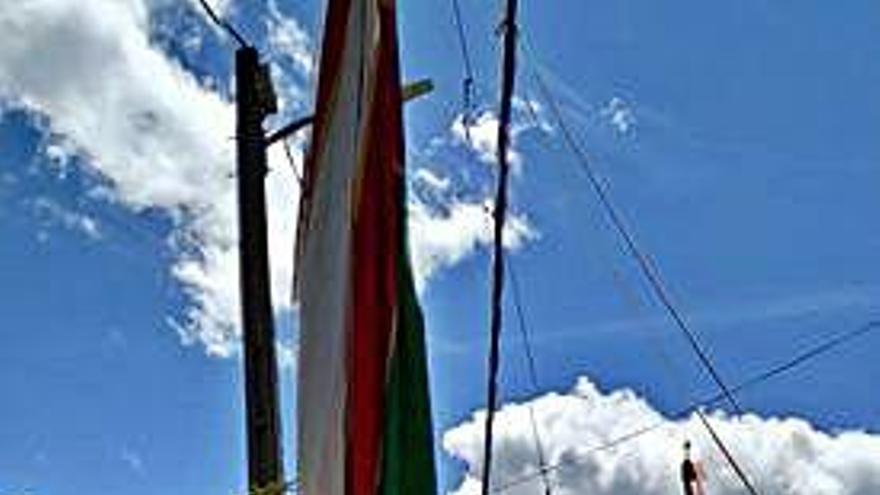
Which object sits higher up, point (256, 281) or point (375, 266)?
point (256, 281)

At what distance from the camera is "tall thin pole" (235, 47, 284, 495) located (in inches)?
282

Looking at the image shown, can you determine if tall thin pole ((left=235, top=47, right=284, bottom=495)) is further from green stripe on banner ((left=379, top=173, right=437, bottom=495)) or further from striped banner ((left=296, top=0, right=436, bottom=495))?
green stripe on banner ((left=379, top=173, right=437, bottom=495))

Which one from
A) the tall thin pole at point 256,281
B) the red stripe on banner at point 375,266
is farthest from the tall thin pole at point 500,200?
the tall thin pole at point 256,281

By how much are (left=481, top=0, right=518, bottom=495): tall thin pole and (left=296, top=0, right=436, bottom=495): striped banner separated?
0.29m

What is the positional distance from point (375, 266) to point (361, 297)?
83mm

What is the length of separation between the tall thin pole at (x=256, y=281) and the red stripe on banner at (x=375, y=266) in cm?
292

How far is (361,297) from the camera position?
3.93 meters

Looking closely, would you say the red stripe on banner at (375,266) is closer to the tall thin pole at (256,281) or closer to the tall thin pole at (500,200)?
the tall thin pole at (500,200)

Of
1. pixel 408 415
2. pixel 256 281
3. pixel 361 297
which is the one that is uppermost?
pixel 256 281

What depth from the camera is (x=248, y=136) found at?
25.5ft

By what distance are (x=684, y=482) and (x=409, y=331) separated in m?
12.9

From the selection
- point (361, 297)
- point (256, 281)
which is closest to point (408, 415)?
point (361, 297)

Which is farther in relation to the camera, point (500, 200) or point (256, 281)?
point (256, 281)

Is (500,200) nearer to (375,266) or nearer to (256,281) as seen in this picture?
(375,266)
